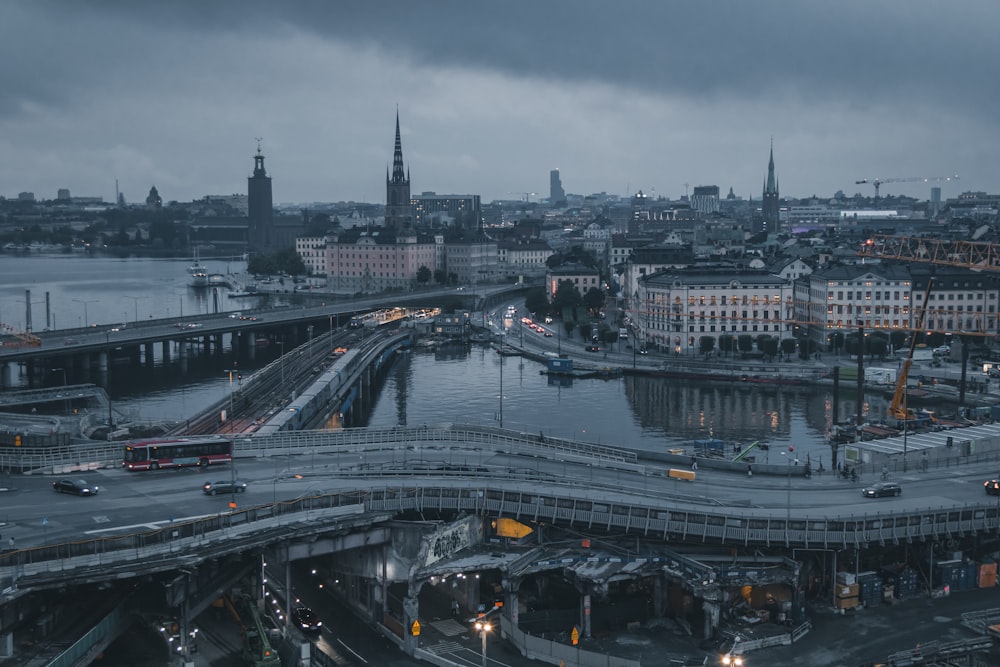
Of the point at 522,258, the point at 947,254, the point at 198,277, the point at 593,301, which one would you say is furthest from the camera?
the point at 198,277

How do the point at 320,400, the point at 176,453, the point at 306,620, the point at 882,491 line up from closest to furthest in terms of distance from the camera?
1. the point at 306,620
2. the point at 882,491
3. the point at 176,453
4. the point at 320,400

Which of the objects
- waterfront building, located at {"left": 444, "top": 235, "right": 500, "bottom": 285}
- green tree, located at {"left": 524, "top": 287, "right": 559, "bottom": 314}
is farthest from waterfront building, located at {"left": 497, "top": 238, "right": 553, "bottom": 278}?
green tree, located at {"left": 524, "top": 287, "right": 559, "bottom": 314}

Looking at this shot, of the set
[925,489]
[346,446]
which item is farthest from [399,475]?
[925,489]

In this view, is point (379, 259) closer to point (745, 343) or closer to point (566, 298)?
point (566, 298)

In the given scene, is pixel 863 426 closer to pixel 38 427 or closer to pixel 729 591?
pixel 729 591

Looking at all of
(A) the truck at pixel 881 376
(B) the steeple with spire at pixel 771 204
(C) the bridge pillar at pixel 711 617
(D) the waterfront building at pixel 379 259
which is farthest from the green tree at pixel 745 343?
(B) the steeple with spire at pixel 771 204

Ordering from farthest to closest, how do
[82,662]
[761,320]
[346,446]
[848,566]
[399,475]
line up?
[761,320] < [346,446] < [399,475] < [848,566] < [82,662]

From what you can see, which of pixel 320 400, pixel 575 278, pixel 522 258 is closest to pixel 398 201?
pixel 522 258
